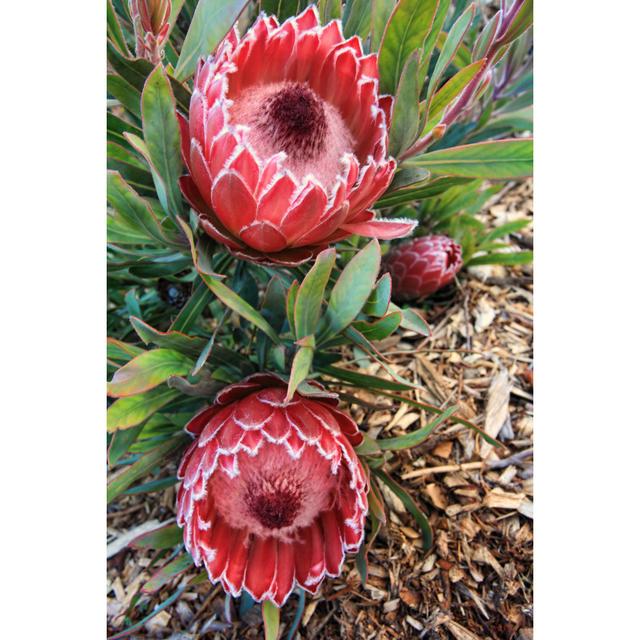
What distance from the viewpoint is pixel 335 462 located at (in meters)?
0.96

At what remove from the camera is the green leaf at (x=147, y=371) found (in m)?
0.87

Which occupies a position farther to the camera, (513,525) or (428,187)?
(513,525)

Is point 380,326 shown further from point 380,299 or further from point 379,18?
point 379,18

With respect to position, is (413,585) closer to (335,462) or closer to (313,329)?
(335,462)

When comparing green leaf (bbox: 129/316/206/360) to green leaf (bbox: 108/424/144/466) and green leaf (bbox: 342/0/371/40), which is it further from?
green leaf (bbox: 342/0/371/40)

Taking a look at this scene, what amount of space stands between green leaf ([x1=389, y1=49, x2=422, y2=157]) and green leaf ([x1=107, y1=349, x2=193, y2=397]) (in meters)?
0.46

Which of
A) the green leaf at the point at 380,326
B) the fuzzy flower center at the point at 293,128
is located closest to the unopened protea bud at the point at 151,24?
the fuzzy flower center at the point at 293,128

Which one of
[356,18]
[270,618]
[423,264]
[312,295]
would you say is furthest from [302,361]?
[423,264]

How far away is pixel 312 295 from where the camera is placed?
959 millimetres

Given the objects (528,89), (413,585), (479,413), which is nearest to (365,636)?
(413,585)

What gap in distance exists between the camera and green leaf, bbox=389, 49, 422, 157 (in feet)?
2.74

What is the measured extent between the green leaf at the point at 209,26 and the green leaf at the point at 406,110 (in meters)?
0.23

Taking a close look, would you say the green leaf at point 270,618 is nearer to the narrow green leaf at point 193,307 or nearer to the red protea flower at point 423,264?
the narrow green leaf at point 193,307

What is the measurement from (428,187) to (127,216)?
0.51 m
